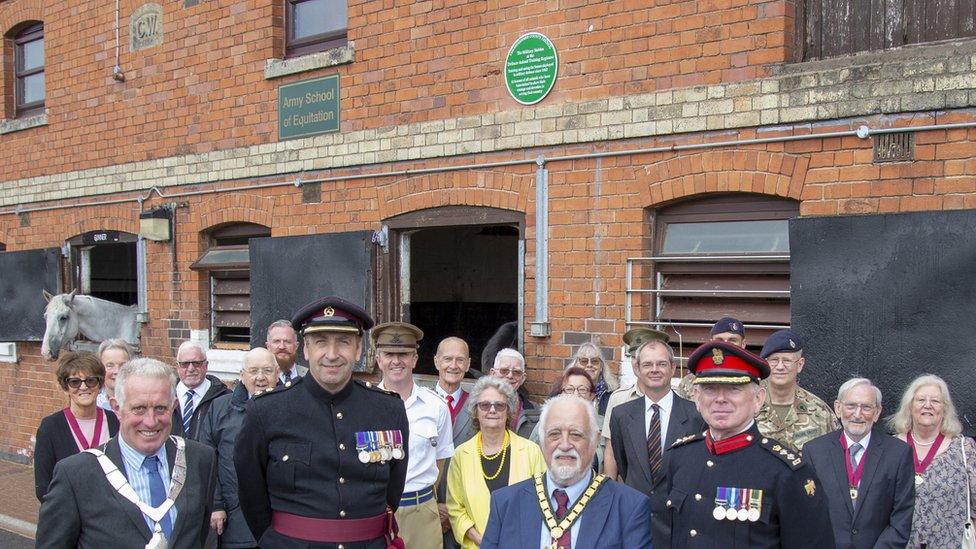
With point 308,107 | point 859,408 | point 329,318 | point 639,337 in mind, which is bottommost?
point 859,408

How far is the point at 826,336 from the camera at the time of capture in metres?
5.70

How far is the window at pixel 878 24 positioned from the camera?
5.52m

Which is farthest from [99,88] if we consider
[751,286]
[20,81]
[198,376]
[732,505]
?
[732,505]

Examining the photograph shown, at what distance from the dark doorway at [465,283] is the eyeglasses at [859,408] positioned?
7541mm

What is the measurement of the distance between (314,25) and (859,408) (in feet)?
20.8

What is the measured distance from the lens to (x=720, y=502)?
3.29 meters

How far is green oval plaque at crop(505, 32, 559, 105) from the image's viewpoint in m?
7.08

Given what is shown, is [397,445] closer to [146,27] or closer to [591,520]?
[591,520]

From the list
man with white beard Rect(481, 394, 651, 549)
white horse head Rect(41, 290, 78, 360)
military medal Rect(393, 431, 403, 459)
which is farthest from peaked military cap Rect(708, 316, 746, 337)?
white horse head Rect(41, 290, 78, 360)

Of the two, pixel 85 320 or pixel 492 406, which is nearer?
pixel 492 406

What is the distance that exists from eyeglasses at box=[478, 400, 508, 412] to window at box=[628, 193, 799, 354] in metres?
1.91

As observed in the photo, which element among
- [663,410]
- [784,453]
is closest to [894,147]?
[663,410]

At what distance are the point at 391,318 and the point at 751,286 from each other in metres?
3.26

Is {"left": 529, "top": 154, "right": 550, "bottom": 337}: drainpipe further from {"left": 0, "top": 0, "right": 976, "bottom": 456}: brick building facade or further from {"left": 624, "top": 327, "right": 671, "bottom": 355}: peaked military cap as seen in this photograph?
{"left": 624, "top": 327, "right": 671, "bottom": 355}: peaked military cap
